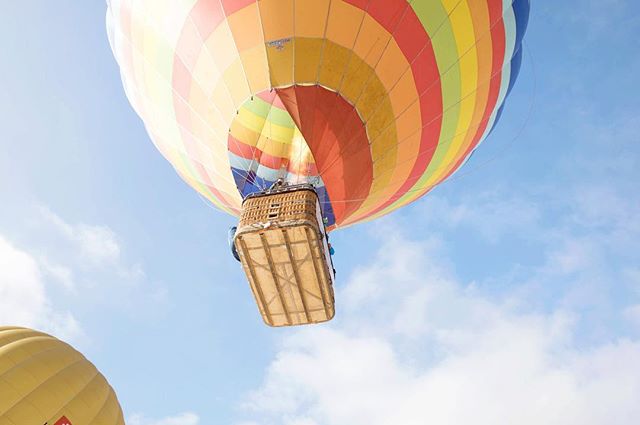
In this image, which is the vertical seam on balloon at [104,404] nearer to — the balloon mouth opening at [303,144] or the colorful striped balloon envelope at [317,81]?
the colorful striped balloon envelope at [317,81]

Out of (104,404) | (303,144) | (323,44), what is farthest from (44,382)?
(323,44)

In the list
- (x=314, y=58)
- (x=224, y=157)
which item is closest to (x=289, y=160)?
(x=224, y=157)

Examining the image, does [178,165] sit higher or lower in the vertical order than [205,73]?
higher

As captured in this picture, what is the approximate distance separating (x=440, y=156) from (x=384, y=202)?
41.7 inches

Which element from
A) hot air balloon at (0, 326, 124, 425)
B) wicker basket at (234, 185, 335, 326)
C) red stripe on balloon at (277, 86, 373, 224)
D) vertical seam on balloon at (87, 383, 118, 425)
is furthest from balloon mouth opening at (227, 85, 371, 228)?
vertical seam on balloon at (87, 383, 118, 425)

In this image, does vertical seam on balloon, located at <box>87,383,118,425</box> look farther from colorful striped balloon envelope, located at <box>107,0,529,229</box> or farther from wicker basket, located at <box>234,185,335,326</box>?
colorful striped balloon envelope, located at <box>107,0,529,229</box>

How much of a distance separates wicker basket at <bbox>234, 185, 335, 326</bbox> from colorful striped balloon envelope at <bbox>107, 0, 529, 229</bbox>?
0.82 meters

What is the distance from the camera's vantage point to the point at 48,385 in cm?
684

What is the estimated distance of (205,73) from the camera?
551 centimetres

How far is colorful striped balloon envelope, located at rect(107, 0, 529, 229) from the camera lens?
5.17m

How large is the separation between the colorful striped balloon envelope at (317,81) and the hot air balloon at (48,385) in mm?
3605

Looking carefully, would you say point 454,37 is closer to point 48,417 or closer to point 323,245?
point 323,245

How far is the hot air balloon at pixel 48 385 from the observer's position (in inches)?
247

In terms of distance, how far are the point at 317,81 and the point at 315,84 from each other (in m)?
0.04
